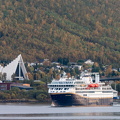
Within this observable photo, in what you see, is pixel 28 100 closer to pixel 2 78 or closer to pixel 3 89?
pixel 3 89

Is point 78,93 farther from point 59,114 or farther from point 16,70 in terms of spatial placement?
point 16,70

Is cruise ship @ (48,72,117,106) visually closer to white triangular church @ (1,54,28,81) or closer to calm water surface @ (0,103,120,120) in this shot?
calm water surface @ (0,103,120,120)

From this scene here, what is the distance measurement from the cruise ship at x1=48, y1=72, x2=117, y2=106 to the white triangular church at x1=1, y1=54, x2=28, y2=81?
184 ft

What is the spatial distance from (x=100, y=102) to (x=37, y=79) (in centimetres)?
5515

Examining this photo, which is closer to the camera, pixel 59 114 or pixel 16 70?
pixel 59 114

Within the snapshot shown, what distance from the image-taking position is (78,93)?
5089 inches

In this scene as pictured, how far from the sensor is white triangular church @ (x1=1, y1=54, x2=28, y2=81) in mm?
A: 190250

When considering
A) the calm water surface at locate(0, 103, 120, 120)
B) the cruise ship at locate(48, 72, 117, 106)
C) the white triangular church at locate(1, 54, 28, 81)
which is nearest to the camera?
the calm water surface at locate(0, 103, 120, 120)

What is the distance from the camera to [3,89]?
16862 cm

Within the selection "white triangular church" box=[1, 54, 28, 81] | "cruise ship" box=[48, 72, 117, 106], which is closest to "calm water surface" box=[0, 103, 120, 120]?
"cruise ship" box=[48, 72, 117, 106]

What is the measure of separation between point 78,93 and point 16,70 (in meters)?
67.1

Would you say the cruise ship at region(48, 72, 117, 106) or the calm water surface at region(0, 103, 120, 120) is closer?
the calm water surface at region(0, 103, 120, 120)

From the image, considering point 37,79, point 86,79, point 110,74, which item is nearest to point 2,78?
point 37,79

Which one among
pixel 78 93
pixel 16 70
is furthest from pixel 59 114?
pixel 16 70
